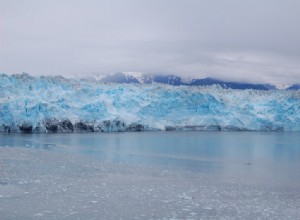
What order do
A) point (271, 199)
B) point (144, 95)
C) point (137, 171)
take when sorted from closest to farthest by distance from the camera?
point (271, 199), point (137, 171), point (144, 95)

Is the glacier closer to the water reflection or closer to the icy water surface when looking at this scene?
the water reflection

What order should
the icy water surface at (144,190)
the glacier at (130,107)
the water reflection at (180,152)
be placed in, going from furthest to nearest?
the glacier at (130,107) < the water reflection at (180,152) < the icy water surface at (144,190)

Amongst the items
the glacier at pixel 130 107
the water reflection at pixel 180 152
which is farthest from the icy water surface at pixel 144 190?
the glacier at pixel 130 107

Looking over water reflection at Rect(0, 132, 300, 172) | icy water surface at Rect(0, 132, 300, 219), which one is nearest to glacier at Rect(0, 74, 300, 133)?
water reflection at Rect(0, 132, 300, 172)

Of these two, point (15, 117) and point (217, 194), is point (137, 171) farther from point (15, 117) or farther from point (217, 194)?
point (15, 117)

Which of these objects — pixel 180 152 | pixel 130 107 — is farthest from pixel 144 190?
A: pixel 130 107

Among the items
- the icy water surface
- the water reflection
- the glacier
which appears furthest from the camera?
the glacier

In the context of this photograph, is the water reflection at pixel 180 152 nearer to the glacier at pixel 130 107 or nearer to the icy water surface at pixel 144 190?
the icy water surface at pixel 144 190

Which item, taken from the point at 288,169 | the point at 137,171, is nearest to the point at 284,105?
the point at 288,169
